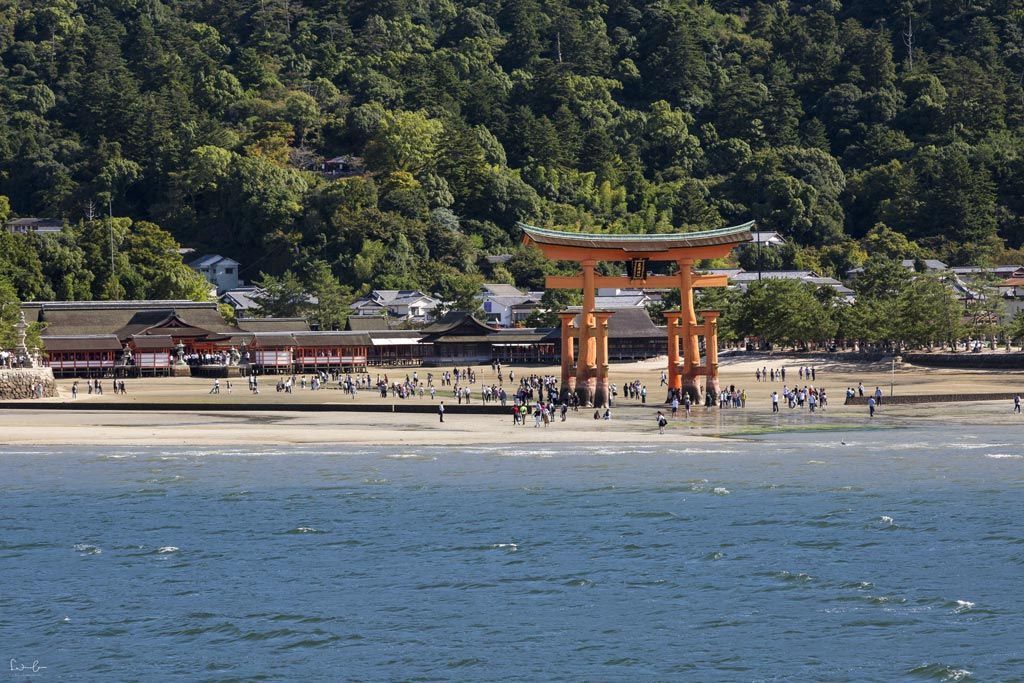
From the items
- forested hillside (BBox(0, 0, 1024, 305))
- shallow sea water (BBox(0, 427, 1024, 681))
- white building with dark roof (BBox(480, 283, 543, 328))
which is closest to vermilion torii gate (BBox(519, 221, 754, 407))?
shallow sea water (BBox(0, 427, 1024, 681))

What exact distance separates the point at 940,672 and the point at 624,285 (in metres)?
42.7

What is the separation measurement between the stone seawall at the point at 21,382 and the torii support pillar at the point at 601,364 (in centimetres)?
2505

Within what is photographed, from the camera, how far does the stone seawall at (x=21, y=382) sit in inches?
2438

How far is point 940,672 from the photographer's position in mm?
21531

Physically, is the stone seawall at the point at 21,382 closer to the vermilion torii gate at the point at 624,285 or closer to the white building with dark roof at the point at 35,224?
the vermilion torii gate at the point at 624,285

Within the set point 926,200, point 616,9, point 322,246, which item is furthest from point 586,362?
point 616,9

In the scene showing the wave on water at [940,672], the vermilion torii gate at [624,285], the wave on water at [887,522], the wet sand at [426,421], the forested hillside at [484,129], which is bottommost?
the wave on water at [940,672]

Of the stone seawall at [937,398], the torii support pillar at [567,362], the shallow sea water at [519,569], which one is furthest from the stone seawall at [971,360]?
the shallow sea water at [519,569]

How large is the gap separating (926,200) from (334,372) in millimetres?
66898

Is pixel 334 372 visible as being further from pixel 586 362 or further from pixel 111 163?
pixel 111 163

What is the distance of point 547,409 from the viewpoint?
5391cm

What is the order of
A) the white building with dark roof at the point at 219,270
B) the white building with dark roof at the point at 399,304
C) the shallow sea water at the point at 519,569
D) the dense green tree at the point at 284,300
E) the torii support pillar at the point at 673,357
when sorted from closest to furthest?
the shallow sea water at the point at 519,569
the torii support pillar at the point at 673,357
the dense green tree at the point at 284,300
the white building with dark roof at the point at 399,304
the white building with dark roof at the point at 219,270

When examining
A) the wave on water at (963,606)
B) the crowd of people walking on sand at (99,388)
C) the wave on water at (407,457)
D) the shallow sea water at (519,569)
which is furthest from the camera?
the crowd of people walking on sand at (99,388)

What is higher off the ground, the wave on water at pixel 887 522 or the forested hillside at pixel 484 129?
the forested hillside at pixel 484 129
